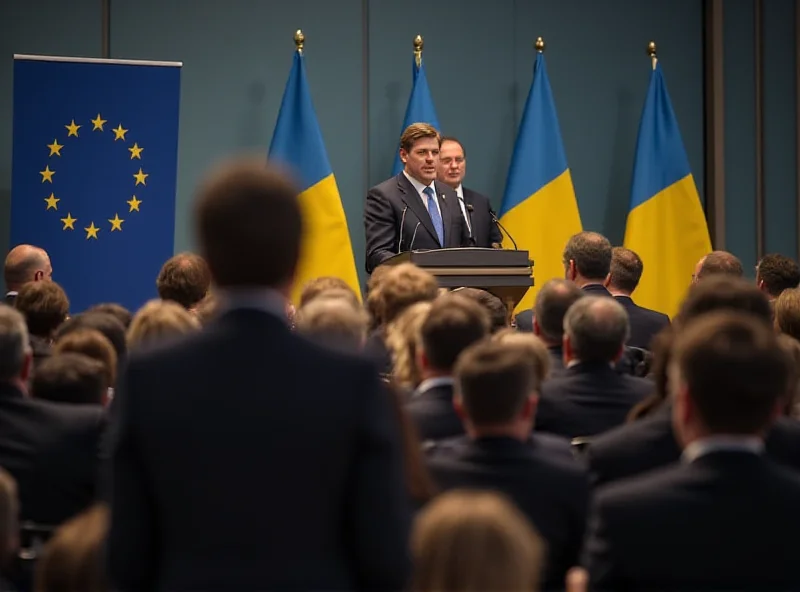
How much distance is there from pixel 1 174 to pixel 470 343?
550 centimetres

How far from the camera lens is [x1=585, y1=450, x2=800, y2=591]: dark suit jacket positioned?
200 cm

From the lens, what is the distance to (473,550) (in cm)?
165

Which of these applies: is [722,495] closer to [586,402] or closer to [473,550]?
[473,550]

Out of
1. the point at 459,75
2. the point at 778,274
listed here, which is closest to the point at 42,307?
the point at 778,274

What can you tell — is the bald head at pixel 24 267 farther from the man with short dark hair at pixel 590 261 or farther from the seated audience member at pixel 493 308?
the man with short dark hair at pixel 590 261

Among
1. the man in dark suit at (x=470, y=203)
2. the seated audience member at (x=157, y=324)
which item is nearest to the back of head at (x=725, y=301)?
the seated audience member at (x=157, y=324)

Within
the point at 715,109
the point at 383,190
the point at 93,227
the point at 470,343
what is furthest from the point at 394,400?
the point at 715,109

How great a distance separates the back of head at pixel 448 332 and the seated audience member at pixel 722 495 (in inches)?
48.3

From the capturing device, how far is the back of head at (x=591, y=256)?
568 centimetres

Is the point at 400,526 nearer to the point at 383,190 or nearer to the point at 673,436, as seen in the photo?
the point at 673,436

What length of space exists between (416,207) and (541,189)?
165cm

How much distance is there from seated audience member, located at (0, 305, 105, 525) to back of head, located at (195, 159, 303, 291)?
4.97ft

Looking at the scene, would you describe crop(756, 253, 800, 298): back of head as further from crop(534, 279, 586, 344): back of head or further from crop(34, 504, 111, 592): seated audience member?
crop(34, 504, 111, 592): seated audience member

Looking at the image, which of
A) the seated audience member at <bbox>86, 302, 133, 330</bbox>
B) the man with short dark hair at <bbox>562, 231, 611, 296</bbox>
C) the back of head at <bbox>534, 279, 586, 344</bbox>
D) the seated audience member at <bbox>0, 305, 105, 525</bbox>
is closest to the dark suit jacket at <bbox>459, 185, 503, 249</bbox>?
the man with short dark hair at <bbox>562, 231, 611, 296</bbox>
